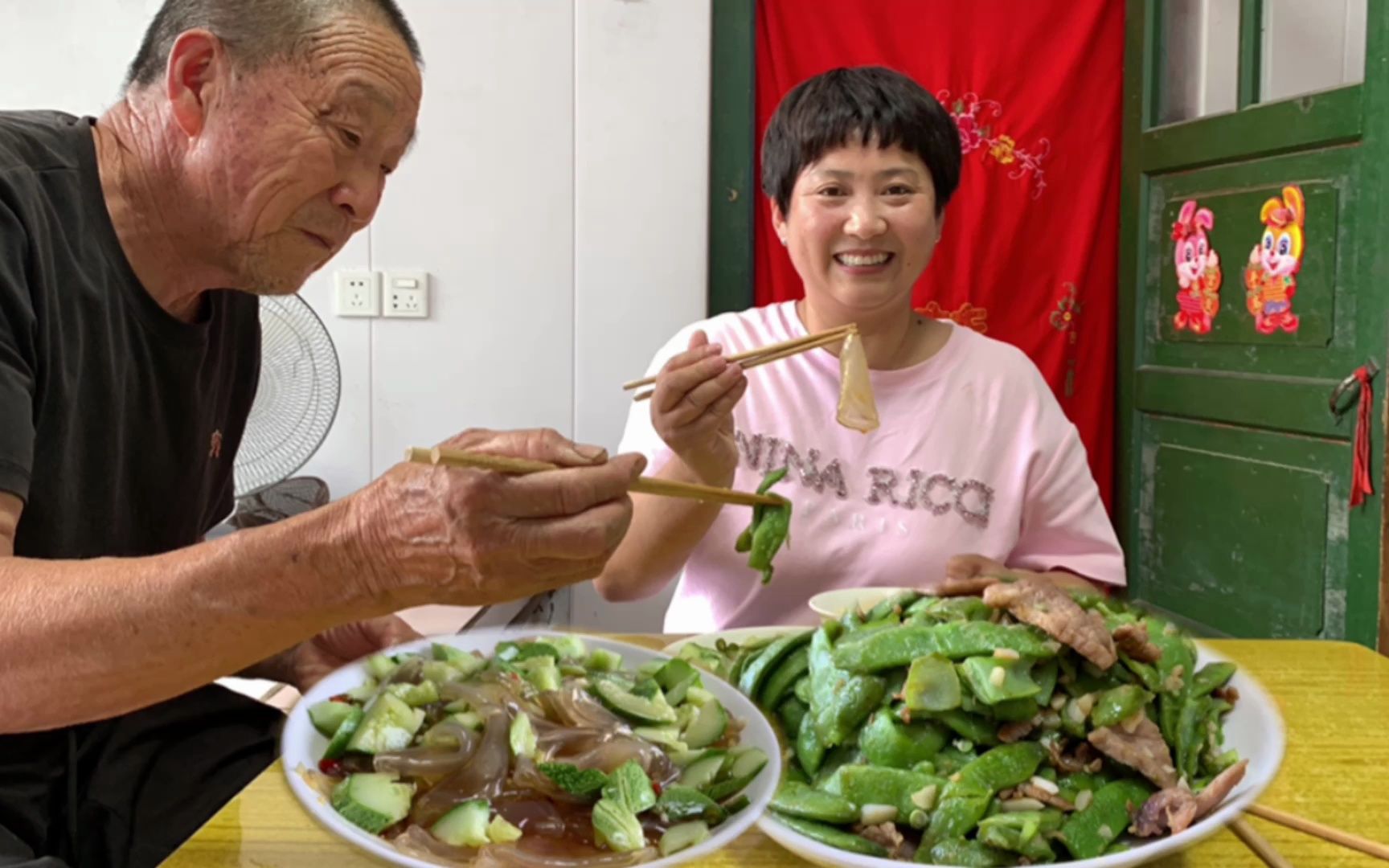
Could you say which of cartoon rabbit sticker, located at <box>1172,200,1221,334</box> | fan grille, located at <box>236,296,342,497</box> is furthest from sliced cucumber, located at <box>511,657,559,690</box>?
cartoon rabbit sticker, located at <box>1172,200,1221,334</box>

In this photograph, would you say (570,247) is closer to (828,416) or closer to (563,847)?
(828,416)

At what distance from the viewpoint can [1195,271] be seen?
3391 millimetres

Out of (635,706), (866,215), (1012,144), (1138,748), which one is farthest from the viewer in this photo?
(1012,144)

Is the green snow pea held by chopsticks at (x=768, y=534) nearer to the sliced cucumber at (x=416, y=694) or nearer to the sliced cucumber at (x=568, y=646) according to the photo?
the sliced cucumber at (x=568, y=646)

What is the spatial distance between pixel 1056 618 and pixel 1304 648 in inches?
32.9

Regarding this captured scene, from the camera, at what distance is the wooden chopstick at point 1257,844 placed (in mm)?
925

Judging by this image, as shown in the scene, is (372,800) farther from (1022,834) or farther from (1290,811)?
(1290,811)

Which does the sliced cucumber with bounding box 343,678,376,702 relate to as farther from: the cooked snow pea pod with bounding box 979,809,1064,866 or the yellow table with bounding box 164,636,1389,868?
the cooked snow pea pod with bounding box 979,809,1064,866

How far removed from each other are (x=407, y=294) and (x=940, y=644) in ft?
9.02

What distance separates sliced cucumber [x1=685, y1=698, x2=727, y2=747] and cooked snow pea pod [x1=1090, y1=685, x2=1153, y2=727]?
359mm

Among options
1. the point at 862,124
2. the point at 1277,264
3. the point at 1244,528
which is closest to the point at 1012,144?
the point at 1277,264

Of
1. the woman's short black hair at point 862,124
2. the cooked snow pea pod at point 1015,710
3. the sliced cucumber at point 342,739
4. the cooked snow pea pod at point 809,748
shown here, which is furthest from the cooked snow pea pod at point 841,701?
the woman's short black hair at point 862,124

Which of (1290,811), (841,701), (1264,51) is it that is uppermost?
(1264,51)

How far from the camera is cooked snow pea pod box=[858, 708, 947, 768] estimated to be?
998 mm
